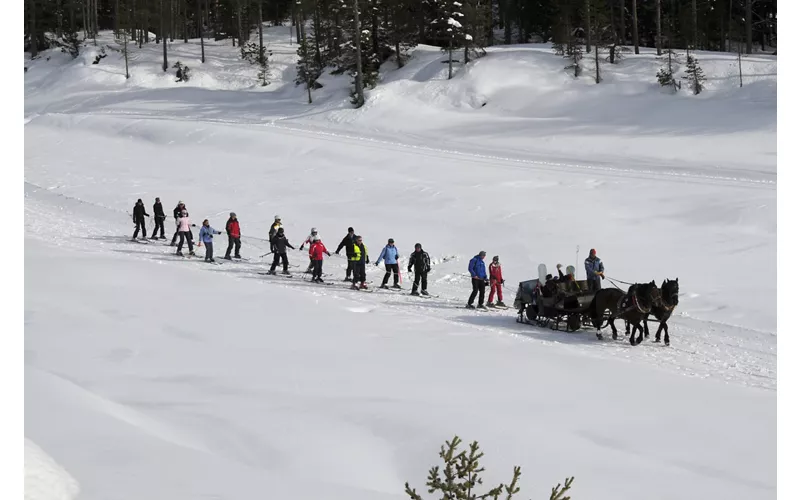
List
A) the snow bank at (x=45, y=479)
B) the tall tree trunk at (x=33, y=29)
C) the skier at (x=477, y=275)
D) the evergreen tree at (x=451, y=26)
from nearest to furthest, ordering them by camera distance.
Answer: the snow bank at (x=45, y=479) → the skier at (x=477, y=275) → the evergreen tree at (x=451, y=26) → the tall tree trunk at (x=33, y=29)

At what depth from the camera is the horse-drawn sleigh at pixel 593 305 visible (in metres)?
16.0

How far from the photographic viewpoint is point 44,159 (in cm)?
4147

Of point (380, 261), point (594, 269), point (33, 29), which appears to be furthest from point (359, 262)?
point (33, 29)

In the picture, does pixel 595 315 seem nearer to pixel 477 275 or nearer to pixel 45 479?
pixel 477 275

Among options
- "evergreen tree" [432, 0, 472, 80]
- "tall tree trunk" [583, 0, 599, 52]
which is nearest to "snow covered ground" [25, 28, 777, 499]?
"evergreen tree" [432, 0, 472, 80]

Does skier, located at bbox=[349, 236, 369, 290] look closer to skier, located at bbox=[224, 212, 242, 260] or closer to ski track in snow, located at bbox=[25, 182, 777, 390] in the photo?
ski track in snow, located at bbox=[25, 182, 777, 390]

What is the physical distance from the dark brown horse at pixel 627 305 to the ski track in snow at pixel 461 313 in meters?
0.41

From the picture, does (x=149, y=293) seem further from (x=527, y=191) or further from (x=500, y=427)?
(x=527, y=191)

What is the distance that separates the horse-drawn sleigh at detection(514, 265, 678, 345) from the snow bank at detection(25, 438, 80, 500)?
33.9 feet

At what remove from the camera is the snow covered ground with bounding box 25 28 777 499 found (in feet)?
36.0

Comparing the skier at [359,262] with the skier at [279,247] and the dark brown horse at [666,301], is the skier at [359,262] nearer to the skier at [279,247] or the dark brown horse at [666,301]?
the skier at [279,247]

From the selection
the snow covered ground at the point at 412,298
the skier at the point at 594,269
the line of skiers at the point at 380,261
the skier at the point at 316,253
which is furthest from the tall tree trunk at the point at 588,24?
the skier at the point at 594,269

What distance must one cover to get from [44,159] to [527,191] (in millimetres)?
23830

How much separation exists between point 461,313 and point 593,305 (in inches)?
144
